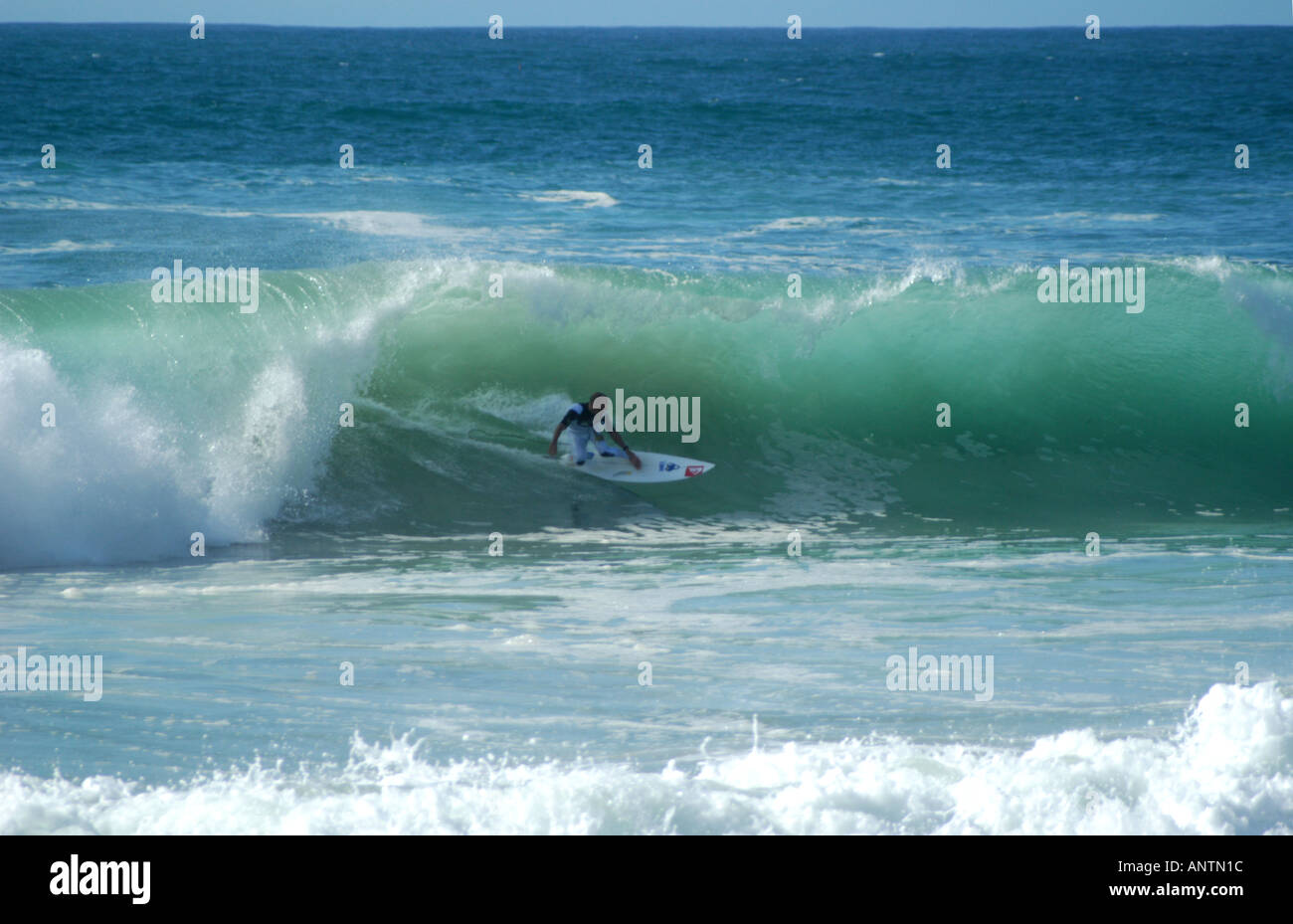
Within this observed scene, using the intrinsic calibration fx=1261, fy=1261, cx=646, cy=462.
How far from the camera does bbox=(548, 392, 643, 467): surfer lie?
1080cm

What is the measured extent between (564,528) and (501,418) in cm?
259

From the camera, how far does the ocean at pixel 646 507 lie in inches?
187

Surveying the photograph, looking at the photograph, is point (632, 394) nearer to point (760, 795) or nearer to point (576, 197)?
point (760, 795)

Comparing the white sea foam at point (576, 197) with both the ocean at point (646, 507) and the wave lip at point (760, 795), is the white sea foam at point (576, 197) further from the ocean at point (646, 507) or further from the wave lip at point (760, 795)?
the wave lip at point (760, 795)

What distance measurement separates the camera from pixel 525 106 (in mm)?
38469

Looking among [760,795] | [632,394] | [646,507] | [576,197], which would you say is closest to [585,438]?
[646,507]

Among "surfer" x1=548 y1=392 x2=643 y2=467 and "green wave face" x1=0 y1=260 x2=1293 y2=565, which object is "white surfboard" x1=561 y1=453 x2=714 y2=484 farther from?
"green wave face" x1=0 y1=260 x2=1293 y2=565

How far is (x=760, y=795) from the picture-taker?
15.0 feet

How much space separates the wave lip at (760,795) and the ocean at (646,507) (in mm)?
18

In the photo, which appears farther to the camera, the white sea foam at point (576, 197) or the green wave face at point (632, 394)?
the white sea foam at point (576, 197)

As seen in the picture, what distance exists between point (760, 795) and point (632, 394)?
8.56m

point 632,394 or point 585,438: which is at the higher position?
point 632,394

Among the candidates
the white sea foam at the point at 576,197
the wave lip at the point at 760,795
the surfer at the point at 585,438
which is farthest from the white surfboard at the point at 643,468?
the white sea foam at the point at 576,197

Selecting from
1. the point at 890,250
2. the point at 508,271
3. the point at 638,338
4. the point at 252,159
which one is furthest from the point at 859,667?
the point at 252,159
